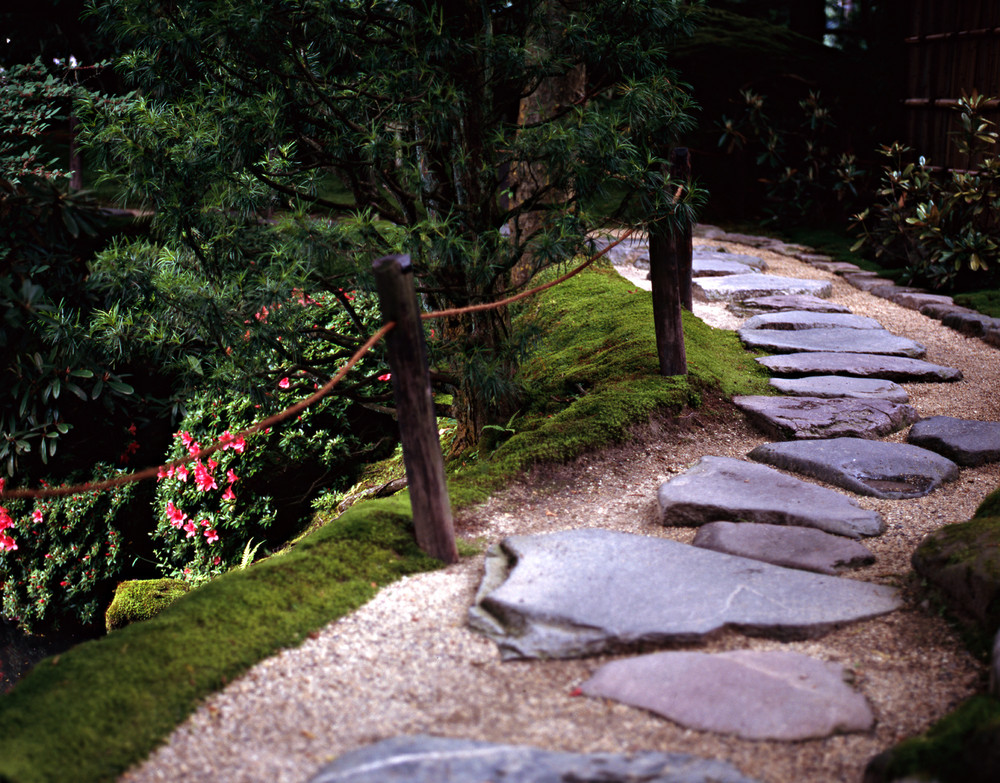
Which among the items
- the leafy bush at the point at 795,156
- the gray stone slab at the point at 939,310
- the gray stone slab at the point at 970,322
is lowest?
the gray stone slab at the point at 970,322

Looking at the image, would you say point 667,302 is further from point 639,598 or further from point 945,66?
point 945,66

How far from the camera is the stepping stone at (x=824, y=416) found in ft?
12.4

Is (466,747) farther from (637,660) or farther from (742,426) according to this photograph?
(742,426)

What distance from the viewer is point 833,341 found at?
510cm

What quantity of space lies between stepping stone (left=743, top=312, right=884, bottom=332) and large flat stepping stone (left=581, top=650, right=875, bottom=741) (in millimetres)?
3730

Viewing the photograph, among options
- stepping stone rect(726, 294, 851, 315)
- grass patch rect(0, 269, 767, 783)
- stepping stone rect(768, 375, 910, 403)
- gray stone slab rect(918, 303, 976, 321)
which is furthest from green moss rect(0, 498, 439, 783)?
gray stone slab rect(918, 303, 976, 321)

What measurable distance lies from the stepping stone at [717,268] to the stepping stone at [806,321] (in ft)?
4.37

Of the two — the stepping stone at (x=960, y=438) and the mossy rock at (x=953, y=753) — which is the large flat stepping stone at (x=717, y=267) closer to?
the stepping stone at (x=960, y=438)

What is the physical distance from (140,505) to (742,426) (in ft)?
12.3

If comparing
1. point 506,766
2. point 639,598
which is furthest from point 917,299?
point 506,766

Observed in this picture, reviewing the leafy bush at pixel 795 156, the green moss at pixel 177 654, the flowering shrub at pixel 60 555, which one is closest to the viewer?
the green moss at pixel 177 654

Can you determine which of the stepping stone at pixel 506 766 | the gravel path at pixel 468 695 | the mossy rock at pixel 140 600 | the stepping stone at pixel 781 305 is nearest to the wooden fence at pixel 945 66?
A: the stepping stone at pixel 781 305

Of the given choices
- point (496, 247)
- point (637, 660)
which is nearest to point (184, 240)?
point (496, 247)

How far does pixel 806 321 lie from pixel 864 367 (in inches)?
38.7
